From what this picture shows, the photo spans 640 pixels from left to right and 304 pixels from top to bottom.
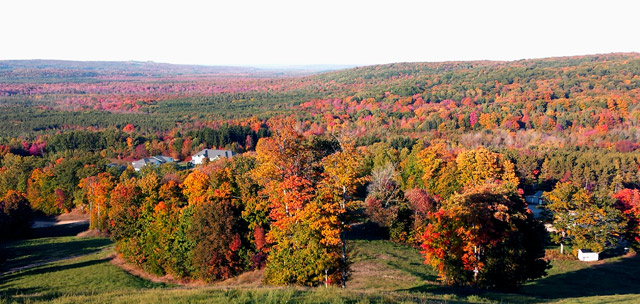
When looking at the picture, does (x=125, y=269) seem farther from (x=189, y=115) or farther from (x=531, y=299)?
(x=189, y=115)

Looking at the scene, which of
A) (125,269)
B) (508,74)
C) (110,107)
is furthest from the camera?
(110,107)

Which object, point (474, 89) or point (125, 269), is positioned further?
point (474, 89)

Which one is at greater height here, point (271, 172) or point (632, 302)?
point (271, 172)

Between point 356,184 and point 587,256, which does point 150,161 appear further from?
point 587,256

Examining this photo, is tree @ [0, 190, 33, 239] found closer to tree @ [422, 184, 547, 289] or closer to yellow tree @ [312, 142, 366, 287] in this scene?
yellow tree @ [312, 142, 366, 287]

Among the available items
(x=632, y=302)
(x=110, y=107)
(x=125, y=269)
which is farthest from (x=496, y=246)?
(x=110, y=107)

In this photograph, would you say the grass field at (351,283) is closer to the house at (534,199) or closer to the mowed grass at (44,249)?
the mowed grass at (44,249)

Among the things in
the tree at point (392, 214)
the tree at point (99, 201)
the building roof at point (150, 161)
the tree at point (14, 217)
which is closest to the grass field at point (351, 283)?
the tree at point (392, 214)
